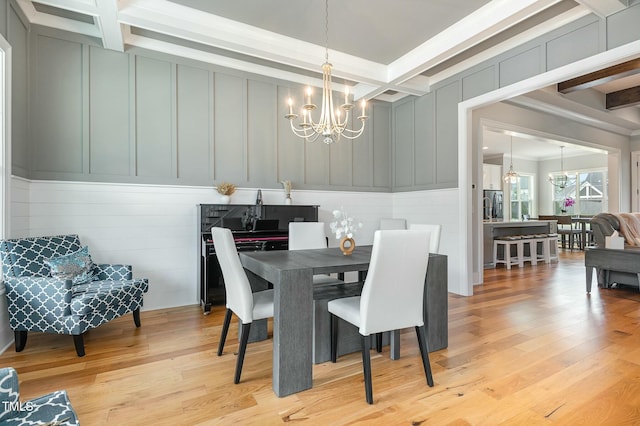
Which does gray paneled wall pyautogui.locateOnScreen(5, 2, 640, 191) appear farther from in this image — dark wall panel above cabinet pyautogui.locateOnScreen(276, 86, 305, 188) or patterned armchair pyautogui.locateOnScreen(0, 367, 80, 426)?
patterned armchair pyautogui.locateOnScreen(0, 367, 80, 426)

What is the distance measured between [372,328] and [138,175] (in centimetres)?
308

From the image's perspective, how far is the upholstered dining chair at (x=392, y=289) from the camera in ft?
6.26

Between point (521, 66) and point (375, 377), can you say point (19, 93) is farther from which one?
point (521, 66)

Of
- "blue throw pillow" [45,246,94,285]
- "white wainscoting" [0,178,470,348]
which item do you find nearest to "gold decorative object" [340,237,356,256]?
"white wainscoting" [0,178,470,348]

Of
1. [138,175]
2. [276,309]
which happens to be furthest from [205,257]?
[276,309]

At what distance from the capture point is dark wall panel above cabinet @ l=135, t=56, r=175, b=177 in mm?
3689

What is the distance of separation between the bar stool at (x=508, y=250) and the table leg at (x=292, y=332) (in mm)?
5372

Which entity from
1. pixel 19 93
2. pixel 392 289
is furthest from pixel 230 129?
pixel 392 289

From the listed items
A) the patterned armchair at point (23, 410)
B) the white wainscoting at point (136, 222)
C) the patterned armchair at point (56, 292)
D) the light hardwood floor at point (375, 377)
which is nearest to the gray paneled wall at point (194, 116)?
the white wainscoting at point (136, 222)

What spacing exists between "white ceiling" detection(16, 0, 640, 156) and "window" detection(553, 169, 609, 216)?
30.3ft

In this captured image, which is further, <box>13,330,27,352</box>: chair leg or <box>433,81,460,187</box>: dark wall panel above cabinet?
<box>433,81,460,187</box>: dark wall panel above cabinet

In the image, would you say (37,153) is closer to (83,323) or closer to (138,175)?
(138,175)

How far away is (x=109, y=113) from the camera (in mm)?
3551

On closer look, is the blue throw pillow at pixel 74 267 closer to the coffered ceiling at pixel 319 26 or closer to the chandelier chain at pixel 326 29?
the coffered ceiling at pixel 319 26
